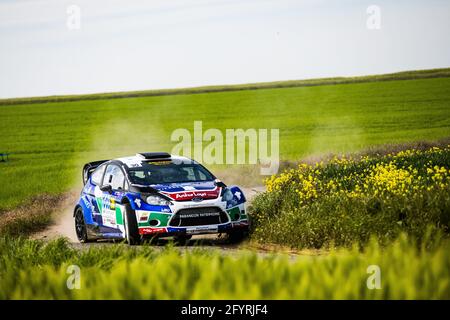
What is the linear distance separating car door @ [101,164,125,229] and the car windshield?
317 millimetres

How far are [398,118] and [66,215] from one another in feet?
83.6

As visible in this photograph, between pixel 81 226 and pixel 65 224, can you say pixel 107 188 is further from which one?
pixel 65 224

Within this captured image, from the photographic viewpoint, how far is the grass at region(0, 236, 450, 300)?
626cm

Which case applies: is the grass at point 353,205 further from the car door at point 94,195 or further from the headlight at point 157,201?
the car door at point 94,195

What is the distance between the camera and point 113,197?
1530 cm

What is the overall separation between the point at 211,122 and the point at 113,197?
1280 inches

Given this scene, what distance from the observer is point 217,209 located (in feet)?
47.3

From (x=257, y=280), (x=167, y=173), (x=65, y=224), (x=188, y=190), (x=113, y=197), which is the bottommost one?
(x=65, y=224)

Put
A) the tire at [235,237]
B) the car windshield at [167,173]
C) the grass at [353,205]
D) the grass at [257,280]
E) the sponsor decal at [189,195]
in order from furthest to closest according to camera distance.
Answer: the car windshield at [167,173] → the tire at [235,237] → the sponsor decal at [189,195] → the grass at [353,205] → the grass at [257,280]

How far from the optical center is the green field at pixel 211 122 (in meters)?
35.9

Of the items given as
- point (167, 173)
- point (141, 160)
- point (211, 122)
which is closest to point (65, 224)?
point (141, 160)

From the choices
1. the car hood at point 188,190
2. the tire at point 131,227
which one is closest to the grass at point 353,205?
the car hood at point 188,190

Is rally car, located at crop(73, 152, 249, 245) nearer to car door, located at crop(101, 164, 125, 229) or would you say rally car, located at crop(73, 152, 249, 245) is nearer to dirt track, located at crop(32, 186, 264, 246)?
car door, located at crop(101, 164, 125, 229)

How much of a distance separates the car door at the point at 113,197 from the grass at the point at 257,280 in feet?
23.5
